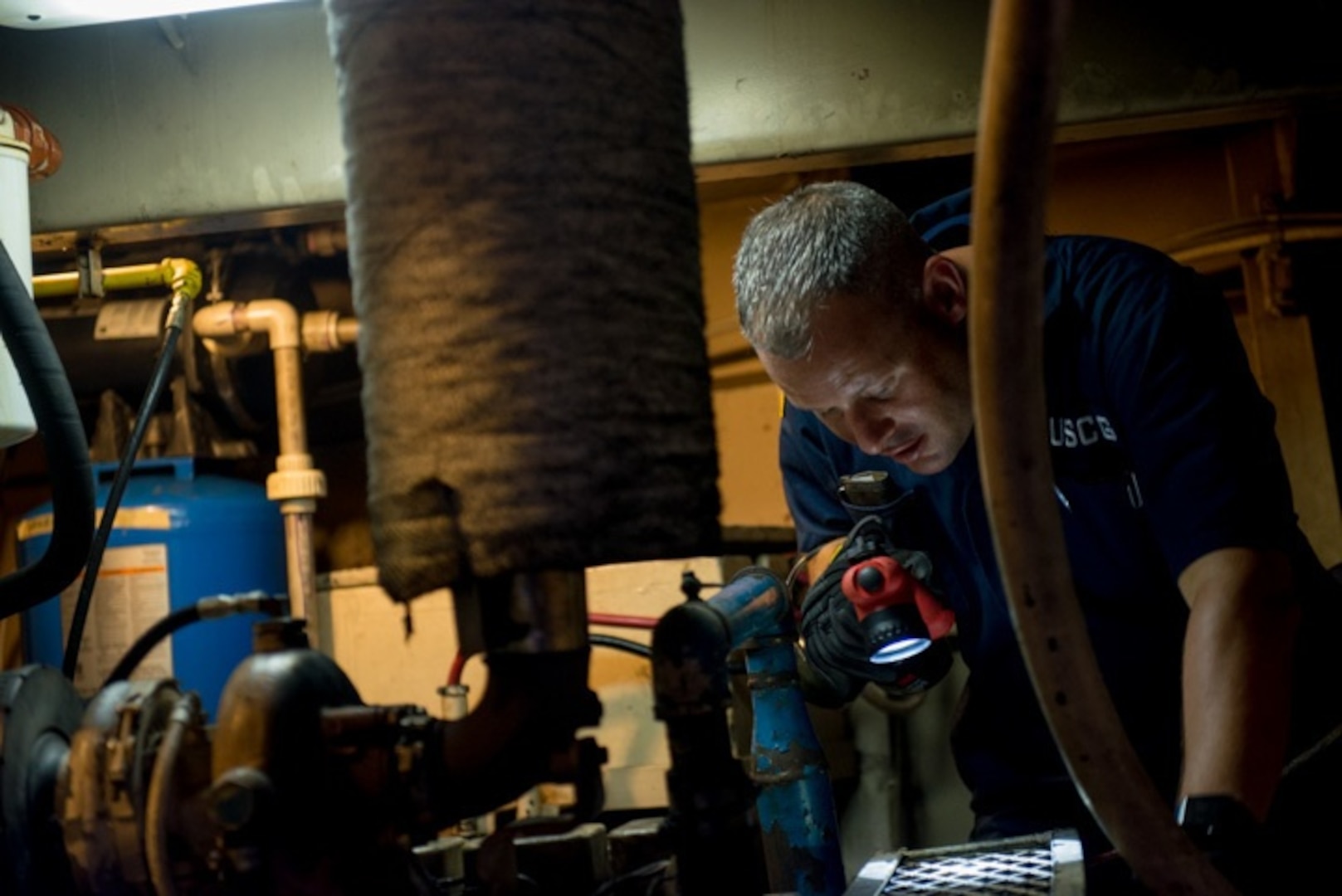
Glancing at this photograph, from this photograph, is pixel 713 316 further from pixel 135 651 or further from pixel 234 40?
pixel 135 651

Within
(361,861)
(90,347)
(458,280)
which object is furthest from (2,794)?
(90,347)

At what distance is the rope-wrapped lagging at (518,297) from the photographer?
95 centimetres

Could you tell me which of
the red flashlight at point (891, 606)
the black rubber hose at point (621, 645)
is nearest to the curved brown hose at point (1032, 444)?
the red flashlight at point (891, 606)

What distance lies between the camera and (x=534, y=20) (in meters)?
0.98

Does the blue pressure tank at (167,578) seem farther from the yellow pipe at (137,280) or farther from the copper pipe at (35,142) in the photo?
the copper pipe at (35,142)

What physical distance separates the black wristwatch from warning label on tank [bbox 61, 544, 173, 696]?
2011 millimetres

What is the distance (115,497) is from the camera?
216cm

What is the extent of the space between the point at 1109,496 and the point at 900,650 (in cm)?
33

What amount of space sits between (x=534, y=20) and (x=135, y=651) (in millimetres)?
917

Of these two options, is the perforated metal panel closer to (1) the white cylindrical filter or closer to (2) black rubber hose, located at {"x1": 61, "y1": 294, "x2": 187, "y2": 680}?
(2) black rubber hose, located at {"x1": 61, "y1": 294, "x2": 187, "y2": 680}

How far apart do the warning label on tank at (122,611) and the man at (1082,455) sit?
144 cm

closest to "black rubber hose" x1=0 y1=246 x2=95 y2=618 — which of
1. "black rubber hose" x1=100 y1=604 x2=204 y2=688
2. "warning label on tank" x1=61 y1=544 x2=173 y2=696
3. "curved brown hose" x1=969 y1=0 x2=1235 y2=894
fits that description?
"black rubber hose" x1=100 y1=604 x2=204 y2=688

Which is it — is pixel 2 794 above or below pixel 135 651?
below

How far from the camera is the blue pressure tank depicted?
264 centimetres
